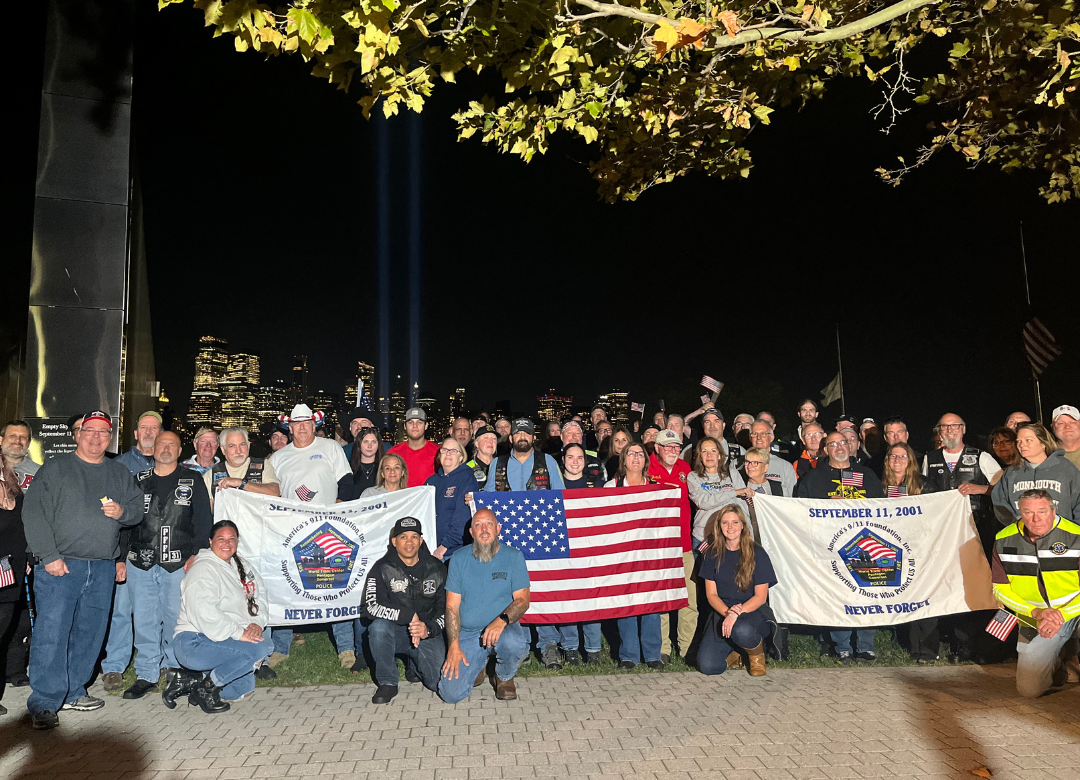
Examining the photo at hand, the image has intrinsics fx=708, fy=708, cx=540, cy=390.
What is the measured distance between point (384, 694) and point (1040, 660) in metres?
5.30

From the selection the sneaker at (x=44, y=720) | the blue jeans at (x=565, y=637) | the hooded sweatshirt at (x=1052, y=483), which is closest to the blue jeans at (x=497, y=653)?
the blue jeans at (x=565, y=637)

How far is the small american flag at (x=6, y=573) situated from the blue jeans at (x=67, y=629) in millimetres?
222

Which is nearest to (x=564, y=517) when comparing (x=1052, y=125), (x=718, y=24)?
(x=718, y=24)

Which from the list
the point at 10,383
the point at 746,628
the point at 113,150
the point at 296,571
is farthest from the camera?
the point at 10,383

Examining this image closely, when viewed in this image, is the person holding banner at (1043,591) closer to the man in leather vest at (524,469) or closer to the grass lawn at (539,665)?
the grass lawn at (539,665)

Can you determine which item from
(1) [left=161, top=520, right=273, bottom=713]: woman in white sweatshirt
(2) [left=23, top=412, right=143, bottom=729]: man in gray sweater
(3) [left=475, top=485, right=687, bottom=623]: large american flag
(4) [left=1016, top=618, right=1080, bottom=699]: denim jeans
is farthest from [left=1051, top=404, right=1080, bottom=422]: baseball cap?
(2) [left=23, top=412, right=143, bottom=729]: man in gray sweater

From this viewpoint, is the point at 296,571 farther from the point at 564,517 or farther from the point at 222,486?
the point at 564,517

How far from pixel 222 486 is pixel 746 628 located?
522 centimetres

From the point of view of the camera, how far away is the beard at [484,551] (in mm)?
6148

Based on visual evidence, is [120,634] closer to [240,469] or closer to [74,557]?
[74,557]

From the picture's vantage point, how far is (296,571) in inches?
274

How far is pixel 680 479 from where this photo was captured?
25.4 feet

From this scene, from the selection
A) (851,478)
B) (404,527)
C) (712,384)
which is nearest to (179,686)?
(404,527)

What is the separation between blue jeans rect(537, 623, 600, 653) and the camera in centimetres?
700
